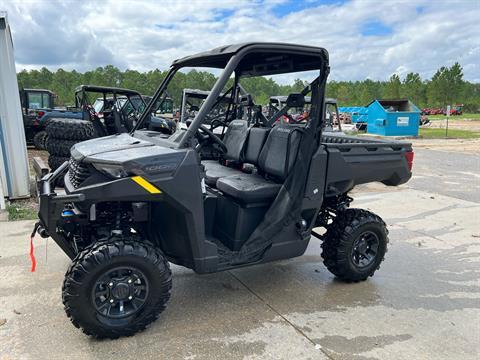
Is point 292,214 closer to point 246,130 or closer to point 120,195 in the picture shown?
point 246,130

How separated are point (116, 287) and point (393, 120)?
2083 centimetres

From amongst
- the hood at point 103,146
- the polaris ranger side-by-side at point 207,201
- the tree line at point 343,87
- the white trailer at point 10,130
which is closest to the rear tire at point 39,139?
the white trailer at point 10,130

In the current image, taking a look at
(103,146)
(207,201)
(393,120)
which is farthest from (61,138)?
(393,120)

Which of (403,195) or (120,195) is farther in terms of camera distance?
(403,195)

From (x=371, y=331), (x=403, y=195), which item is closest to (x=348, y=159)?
(x=371, y=331)

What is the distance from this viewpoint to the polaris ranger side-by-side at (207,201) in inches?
110

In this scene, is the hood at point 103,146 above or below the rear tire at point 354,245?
above

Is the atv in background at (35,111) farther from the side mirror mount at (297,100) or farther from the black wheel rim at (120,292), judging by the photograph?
the black wheel rim at (120,292)

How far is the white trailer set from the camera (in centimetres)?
641

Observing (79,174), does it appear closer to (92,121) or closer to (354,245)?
(354,245)

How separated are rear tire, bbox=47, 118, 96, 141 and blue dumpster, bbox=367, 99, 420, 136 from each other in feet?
55.2

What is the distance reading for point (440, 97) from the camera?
49.1m

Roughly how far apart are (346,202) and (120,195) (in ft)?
7.62

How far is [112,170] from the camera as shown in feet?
9.39
